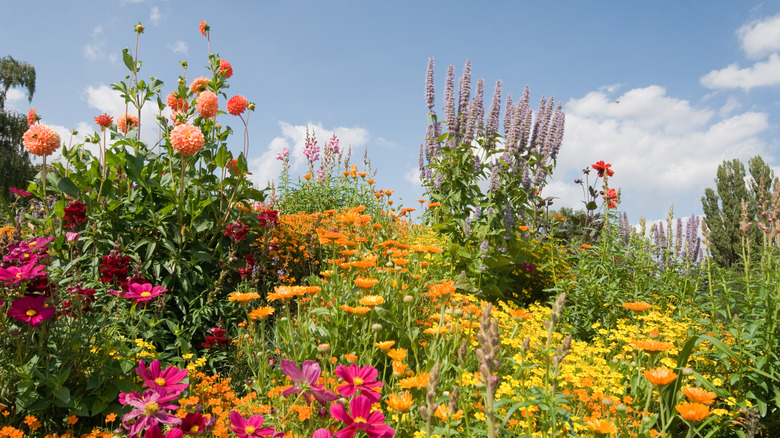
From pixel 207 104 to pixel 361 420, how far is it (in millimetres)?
3157

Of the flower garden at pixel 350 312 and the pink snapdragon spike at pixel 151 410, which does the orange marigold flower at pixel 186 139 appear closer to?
the flower garden at pixel 350 312

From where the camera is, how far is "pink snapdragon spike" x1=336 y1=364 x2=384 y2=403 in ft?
4.73

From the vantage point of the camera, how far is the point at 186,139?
→ 3.25m

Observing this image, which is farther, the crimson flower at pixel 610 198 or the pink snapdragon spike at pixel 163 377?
the crimson flower at pixel 610 198

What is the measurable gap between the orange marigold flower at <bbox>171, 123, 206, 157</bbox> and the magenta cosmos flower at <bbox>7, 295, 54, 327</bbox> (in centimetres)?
147

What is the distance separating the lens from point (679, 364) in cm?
229

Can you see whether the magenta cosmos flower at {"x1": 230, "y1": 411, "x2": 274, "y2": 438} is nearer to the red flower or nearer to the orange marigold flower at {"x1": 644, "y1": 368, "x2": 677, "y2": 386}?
the orange marigold flower at {"x1": 644, "y1": 368, "x2": 677, "y2": 386}

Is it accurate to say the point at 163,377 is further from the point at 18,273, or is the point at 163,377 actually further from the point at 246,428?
the point at 18,273

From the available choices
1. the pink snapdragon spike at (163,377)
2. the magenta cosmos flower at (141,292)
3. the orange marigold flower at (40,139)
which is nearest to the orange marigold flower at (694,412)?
the pink snapdragon spike at (163,377)

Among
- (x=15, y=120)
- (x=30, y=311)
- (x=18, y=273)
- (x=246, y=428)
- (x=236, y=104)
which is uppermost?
(x=15, y=120)

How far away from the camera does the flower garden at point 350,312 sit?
1.75 meters

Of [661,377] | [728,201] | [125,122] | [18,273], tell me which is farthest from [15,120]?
[728,201]

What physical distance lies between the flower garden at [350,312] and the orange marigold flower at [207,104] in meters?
0.02

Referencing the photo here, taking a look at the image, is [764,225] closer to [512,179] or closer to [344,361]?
[512,179]
